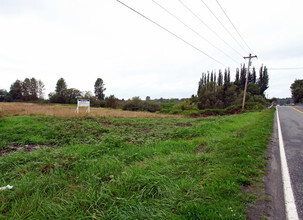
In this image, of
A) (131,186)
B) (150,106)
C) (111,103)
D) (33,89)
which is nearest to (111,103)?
(111,103)

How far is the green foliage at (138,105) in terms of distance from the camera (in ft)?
142

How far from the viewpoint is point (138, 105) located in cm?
4359

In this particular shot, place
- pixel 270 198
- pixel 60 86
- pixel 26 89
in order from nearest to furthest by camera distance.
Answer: pixel 270 198
pixel 26 89
pixel 60 86

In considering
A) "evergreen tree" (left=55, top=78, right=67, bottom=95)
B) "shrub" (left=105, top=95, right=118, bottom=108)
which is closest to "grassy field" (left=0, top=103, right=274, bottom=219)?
"shrub" (left=105, top=95, right=118, bottom=108)

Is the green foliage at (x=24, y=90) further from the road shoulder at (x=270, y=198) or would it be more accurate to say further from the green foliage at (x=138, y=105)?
the road shoulder at (x=270, y=198)

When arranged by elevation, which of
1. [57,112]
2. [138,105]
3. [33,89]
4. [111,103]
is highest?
[33,89]

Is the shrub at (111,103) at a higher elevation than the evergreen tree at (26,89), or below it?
below

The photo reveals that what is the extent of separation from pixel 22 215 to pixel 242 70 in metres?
78.2

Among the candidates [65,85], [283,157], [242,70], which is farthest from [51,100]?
[242,70]

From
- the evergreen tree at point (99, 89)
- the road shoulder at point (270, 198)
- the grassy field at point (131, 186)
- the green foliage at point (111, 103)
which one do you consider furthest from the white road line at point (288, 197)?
the evergreen tree at point (99, 89)

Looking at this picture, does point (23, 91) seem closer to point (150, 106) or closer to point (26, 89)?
point (26, 89)

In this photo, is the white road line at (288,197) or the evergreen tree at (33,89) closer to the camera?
the white road line at (288,197)

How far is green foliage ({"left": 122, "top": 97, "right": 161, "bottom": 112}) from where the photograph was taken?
43.4 meters

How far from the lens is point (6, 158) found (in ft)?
11.3
